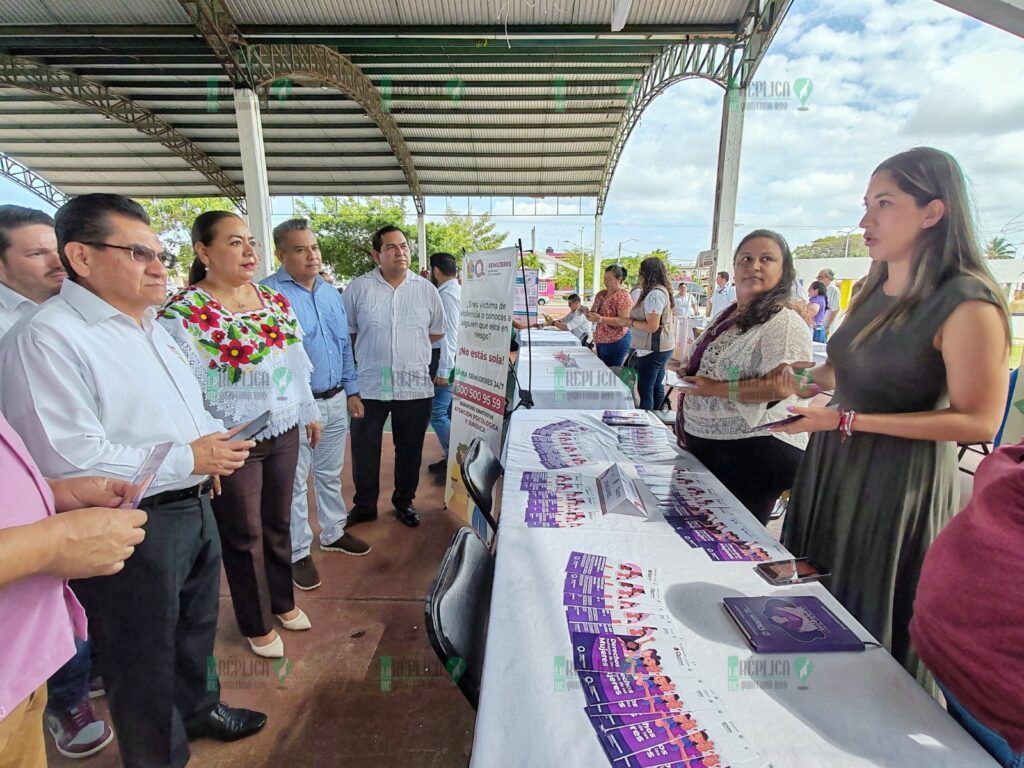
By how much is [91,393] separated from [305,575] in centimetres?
151

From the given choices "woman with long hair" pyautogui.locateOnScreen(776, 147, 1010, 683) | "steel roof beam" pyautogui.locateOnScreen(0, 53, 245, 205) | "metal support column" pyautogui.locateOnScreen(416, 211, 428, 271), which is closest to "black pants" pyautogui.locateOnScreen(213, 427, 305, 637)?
"woman with long hair" pyautogui.locateOnScreen(776, 147, 1010, 683)

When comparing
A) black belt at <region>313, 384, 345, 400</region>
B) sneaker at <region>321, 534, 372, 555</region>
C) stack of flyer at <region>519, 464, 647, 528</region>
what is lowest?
sneaker at <region>321, 534, 372, 555</region>

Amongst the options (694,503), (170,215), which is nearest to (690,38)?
(694,503)

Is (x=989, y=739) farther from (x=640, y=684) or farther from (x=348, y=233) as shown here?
(x=348, y=233)

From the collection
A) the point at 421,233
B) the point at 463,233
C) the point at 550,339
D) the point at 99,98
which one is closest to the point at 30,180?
the point at 99,98

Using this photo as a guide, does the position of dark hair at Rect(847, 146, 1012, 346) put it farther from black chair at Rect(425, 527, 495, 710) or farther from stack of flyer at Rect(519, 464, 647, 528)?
black chair at Rect(425, 527, 495, 710)

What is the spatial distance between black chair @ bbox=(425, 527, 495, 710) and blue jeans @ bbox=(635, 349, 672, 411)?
3413 mm

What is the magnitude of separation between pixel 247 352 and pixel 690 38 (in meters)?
8.66

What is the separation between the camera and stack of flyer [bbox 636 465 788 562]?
118 cm

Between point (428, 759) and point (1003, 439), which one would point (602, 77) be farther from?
point (428, 759)

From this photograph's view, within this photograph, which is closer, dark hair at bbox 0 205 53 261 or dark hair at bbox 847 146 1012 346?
dark hair at bbox 847 146 1012 346

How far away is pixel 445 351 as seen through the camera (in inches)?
132

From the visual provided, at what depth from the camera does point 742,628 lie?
890 mm

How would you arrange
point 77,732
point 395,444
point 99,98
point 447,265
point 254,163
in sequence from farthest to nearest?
point 99,98 < point 254,163 < point 447,265 < point 395,444 < point 77,732
